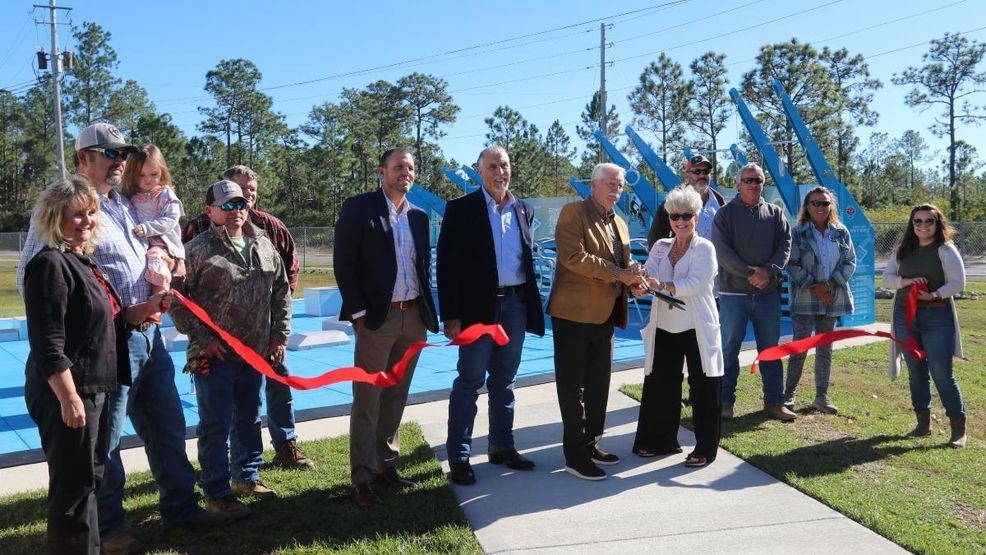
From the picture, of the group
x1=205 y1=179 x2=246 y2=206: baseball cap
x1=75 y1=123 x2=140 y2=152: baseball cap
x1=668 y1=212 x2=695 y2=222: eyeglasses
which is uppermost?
x1=75 y1=123 x2=140 y2=152: baseball cap

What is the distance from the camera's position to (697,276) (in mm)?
4848

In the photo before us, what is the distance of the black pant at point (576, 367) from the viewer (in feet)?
15.3

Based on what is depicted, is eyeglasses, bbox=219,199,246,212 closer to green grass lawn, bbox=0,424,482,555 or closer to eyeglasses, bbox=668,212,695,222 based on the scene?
green grass lawn, bbox=0,424,482,555

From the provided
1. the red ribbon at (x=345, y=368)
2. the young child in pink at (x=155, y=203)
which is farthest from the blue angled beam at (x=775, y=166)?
the young child in pink at (x=155, y=203)

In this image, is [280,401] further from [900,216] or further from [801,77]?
[801,77]

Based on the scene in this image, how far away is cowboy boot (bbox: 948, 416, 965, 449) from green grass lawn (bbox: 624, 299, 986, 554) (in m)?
0.07

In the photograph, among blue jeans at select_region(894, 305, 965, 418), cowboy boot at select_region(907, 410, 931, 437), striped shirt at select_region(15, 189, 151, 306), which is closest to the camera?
striped shirt at select_region(15, 189, 151, 306)

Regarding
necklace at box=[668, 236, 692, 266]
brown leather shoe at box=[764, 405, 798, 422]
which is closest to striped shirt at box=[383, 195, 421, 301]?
necklace at box=[668, 236, 692, 266]

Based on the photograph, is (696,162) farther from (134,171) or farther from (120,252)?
(120,252)

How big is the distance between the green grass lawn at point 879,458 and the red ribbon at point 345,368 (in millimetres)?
1950

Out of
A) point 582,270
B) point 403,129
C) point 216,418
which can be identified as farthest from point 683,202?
point 403,129

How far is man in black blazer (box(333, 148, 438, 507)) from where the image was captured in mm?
4227

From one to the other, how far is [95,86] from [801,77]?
44690 mm

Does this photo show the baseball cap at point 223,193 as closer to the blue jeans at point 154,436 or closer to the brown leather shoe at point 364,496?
the blue jeans at point 154,436
